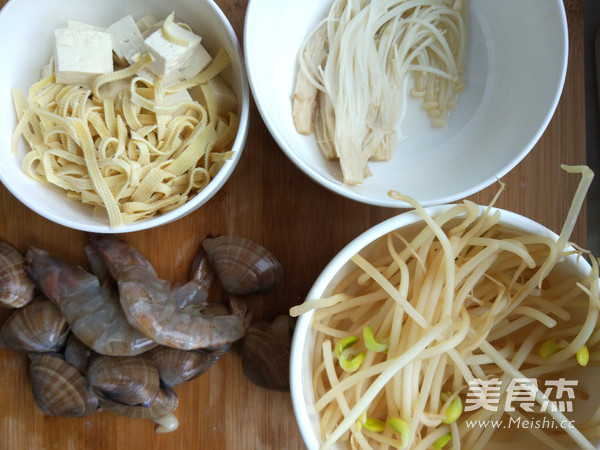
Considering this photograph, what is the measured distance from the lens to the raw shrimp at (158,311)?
0.91 m

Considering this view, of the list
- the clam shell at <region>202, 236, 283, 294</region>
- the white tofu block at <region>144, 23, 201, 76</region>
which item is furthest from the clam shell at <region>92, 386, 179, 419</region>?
the white tofu block at <region>144, 23, 201, 76</region>

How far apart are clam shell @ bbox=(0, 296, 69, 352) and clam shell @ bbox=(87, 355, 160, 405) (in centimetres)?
9

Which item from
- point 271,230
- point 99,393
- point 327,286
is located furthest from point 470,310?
point 99,393

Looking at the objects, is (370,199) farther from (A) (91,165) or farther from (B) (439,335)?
(A) (91,165)

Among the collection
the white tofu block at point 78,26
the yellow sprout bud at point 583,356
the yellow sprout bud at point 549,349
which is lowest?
the yellow sprout bud at point 549,349

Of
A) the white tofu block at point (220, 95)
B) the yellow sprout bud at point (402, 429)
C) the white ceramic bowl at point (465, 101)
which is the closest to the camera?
the yellow sprout bud at point (402, 429)

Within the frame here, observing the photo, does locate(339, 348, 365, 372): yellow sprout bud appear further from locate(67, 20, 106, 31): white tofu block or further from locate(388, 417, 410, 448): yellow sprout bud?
locate(67, 20, 106, 31): white tofu block

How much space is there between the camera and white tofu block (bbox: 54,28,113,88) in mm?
851

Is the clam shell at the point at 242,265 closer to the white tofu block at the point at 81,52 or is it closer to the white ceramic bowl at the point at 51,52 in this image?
the white ceramic bowl at the point at 51,52

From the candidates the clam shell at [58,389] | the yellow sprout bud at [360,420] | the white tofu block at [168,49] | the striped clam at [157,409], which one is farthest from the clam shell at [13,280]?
the yellow sprout bud at [360,420]

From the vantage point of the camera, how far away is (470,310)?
0.80 meters

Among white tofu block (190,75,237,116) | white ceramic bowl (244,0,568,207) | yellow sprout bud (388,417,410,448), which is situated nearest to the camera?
yellow sprout bud (388,417,410,448)

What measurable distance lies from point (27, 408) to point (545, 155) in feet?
3.66

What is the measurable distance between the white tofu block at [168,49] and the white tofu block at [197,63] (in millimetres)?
17
